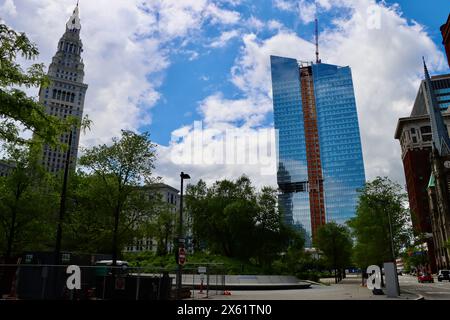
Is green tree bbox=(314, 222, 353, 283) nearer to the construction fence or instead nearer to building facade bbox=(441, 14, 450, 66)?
building facade bbox=(441, 14, 450, 66)

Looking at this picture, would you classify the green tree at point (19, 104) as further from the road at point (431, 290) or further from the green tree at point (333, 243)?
the green tree at point (333, 243)

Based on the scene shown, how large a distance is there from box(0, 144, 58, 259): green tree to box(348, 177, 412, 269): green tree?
3589cm

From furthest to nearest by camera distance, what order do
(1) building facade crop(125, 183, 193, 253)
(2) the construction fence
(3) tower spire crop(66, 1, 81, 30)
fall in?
1. (3) tower spire crop(66, 1, 81, 30)
2. (1) building facade crop(125, 183, 193, 253)
3. (2) the construction fence

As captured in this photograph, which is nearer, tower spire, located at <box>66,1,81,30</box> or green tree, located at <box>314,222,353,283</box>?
green tree, located at <box>314,222,353,283</box>

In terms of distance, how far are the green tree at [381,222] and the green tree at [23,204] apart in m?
35.9

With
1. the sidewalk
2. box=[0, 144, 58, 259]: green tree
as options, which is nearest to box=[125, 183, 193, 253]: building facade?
the sidewalk

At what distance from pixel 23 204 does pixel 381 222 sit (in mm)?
38733

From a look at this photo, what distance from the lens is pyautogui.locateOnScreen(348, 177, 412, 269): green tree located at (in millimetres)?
44062

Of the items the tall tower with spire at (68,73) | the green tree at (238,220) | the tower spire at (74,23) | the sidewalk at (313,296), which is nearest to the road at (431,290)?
the sidewalk at (313,296)

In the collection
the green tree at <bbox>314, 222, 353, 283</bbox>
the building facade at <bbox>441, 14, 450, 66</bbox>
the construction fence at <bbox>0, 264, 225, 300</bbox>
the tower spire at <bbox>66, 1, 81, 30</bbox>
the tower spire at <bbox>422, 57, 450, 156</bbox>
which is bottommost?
the construction fence at <bbox>0, 264, 225, 300</bbox>

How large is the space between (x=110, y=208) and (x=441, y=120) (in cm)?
12791

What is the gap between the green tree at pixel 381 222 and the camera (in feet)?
145

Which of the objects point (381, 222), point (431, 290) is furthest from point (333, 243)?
point (431, 290)
